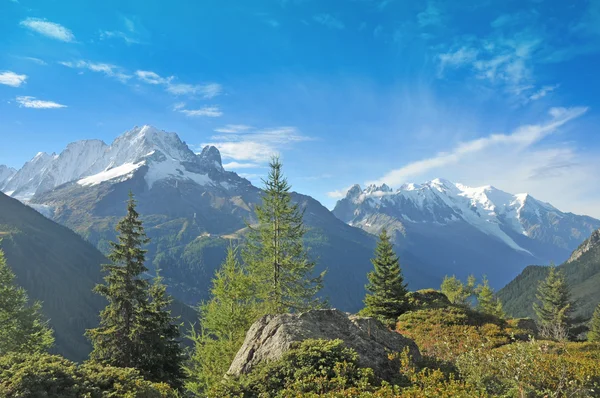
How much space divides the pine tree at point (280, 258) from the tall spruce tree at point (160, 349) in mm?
7161

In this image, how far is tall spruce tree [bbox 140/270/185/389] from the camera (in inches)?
928

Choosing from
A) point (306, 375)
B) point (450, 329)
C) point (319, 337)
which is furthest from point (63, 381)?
point (450, 329)

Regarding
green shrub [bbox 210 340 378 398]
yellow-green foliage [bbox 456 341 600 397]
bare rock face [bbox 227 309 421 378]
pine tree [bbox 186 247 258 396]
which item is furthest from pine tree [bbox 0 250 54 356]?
yellow-green foliage [bbox 456 341 600 397]

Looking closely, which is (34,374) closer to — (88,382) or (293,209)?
(88,382)

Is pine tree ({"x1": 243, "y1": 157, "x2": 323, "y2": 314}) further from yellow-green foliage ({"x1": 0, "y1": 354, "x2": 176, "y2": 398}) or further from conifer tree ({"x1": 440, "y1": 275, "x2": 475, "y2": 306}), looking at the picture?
conifer tree ({"x1": 440, "y1": 275, "x2": 475, "y2": 306})

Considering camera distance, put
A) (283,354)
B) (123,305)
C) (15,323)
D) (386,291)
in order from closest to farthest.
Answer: (283,354), (123,305), (15,323), (386,291)

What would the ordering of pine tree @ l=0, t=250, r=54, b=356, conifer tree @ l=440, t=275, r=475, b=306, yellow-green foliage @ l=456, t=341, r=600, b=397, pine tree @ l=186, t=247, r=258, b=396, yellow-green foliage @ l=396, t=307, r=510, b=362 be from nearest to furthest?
yellow-green foliage @ l=456, t=341, r=600, b=397 < yellow-green foliage @ l=396, t=307, r=510, b=362 < pine tree @ l=186, t=247, r=258, b=396 < pine tree @ l=0, t=250, r=54, b=356 < conifer tree @ l=440, t=275, r=475, b=306

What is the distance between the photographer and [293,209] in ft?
86.9

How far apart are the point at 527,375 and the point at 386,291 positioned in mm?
22116

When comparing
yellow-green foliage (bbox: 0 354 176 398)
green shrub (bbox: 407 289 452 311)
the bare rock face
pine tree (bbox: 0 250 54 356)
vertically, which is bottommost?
pine tree (bbox: 0 250 54 356)

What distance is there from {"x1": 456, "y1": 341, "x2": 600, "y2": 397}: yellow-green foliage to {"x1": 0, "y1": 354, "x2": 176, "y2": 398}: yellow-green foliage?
10.3m

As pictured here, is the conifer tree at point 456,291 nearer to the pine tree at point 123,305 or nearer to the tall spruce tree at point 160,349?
the tall spruce tree at point 160,349

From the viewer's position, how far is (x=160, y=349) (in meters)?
24.0

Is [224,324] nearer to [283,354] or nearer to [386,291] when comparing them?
[283,354]
